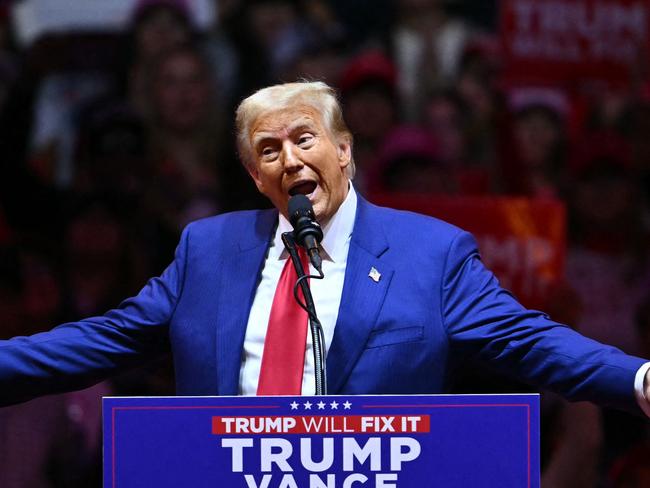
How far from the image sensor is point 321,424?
2.41 m

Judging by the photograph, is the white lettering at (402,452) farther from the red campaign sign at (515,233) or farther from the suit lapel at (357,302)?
the red campaign sign at (515,233)

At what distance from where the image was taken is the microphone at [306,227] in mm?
2502

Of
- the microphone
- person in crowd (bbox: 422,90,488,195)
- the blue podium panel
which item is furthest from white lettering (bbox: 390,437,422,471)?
person in crowd (bbox: 422,90,488,195)

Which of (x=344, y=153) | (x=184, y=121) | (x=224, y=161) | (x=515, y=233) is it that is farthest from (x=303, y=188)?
(x=184, y=121)

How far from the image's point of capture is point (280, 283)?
2.77 meters

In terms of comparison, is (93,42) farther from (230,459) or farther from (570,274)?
(230,459)

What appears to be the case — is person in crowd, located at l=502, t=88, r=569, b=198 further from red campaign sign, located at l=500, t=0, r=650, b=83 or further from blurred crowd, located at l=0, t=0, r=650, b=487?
red campaign sign, located at l=500, t=0, r=650, b=83

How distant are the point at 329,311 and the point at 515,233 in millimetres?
2304

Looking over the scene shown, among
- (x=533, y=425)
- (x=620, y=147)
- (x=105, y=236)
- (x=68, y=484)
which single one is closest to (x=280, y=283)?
(x=533, y=425)

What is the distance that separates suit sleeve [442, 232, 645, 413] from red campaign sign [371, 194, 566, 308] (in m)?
2.07

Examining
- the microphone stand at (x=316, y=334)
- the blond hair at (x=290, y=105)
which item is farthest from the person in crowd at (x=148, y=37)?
the microphone stand at (x=316, y=334)

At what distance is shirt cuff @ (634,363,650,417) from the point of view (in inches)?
98.0

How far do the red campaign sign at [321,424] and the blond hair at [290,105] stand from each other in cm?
68

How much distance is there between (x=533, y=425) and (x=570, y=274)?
321 cm
